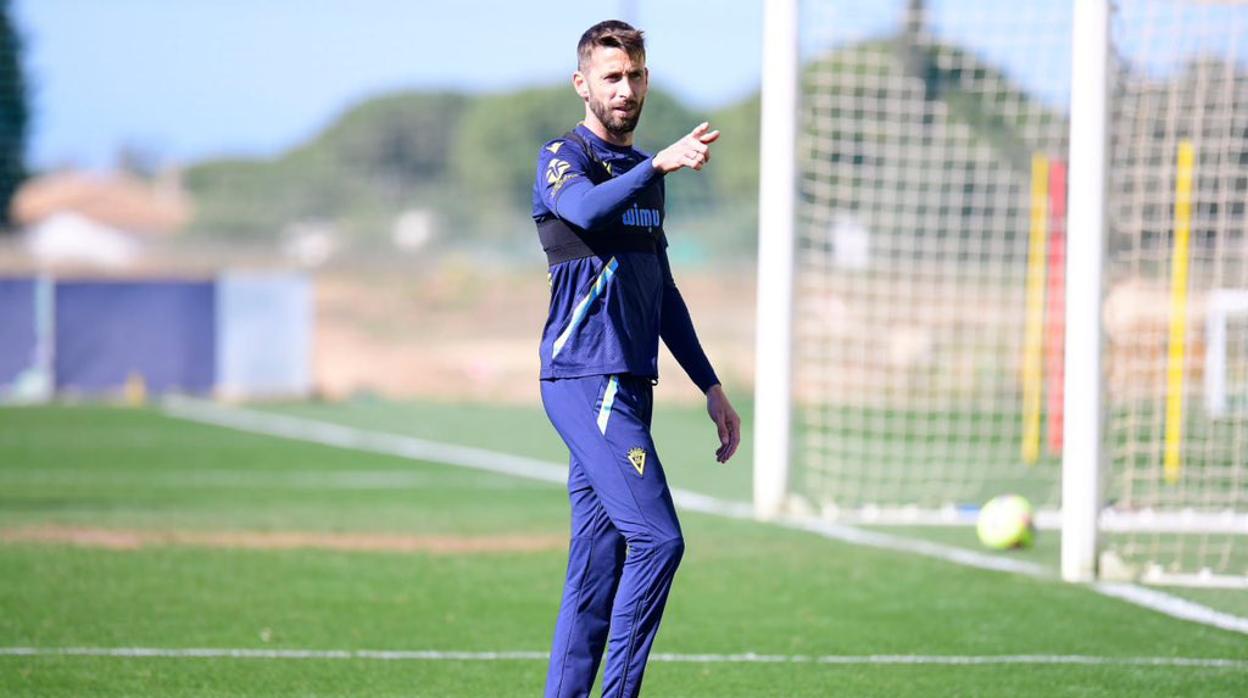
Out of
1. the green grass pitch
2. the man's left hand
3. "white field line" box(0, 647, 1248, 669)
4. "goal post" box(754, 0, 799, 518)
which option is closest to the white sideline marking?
→ the green grass pitch

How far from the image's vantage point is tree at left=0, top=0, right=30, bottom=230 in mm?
30656

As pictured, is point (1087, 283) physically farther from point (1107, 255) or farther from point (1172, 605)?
point (1172, 605)

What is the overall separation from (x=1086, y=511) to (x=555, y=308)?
470 centimetres

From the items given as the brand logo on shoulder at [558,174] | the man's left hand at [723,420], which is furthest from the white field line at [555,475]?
the brand logo on shoulder at [558,174]

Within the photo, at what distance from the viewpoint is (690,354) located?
533 centimetres

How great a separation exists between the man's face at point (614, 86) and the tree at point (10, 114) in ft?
90.6

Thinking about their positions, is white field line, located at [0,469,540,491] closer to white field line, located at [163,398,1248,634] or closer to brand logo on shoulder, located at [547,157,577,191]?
white field line, located at [163,398,1248,634]

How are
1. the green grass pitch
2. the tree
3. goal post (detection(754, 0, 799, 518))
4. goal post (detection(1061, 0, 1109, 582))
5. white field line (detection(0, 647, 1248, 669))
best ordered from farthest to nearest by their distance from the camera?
the tree → goal post (detection(754, 0, 799, 518)) → goal post (detection(1061, 0, 1109, 582)) → white field line (detection(0, 647, 1248, 669)) → the green grass pitch

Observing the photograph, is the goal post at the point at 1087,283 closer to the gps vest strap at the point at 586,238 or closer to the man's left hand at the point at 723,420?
the man's left hand at the point at 723,420

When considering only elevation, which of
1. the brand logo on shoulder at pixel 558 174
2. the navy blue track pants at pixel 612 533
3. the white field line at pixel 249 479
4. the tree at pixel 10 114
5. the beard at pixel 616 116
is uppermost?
the tree at pixel 10 114

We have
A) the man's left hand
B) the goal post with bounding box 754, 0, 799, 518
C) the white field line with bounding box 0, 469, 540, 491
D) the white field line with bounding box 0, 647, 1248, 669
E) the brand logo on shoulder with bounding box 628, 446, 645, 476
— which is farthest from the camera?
the white field line with bounding box 0, 469, 540, 491

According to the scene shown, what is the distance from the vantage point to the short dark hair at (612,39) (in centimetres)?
478

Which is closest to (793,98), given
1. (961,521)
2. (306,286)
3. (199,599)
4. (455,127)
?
(961,521)

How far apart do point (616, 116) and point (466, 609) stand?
3792 mm
